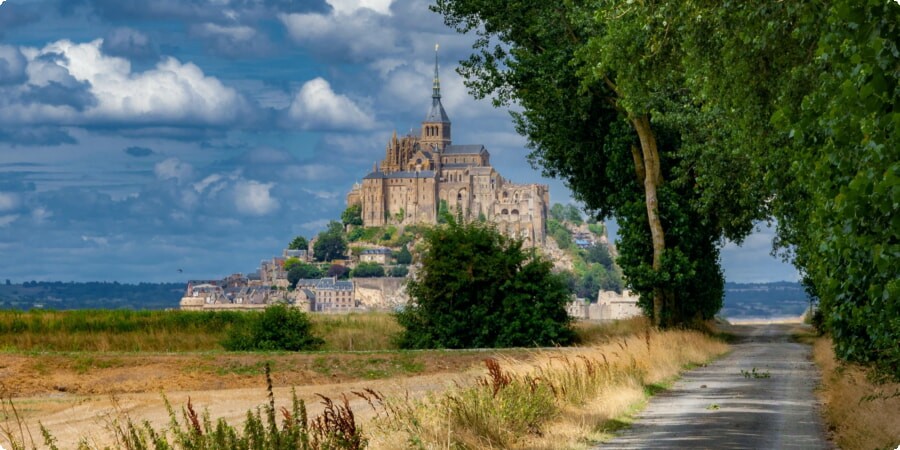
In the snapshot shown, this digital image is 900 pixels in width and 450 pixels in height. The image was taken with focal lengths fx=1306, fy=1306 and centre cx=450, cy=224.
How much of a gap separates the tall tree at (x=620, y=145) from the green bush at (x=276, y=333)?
10.2m

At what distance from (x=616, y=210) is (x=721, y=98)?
24.9m

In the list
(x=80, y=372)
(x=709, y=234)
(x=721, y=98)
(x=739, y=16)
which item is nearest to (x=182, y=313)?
(x=80, y=372)

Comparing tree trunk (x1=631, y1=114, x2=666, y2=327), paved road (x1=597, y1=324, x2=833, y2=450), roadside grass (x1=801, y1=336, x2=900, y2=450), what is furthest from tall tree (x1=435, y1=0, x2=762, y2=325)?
roadside grass (x1=801, y1=336, x2=900, y2=450)

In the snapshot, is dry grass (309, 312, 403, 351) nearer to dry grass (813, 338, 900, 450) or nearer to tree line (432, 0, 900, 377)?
tree line (432, 0, 900, 377)

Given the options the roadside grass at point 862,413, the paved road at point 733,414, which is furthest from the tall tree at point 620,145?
the roadside grass at point 862,413

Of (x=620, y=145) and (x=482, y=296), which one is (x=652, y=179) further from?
(x=482, y=296)

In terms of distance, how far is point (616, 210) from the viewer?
4950 centimetres

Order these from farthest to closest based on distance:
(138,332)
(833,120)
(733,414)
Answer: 1. (138,332)
2. (733,414)
3. (833,120)

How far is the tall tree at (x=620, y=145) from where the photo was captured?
4138cm

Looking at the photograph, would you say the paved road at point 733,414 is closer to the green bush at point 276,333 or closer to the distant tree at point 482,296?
the distant tree at point 482,296

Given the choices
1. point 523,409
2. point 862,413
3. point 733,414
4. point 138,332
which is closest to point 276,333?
point 138,332

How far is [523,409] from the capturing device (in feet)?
55.7

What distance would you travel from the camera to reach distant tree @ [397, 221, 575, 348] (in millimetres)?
46031

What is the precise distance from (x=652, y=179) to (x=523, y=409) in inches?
1164
